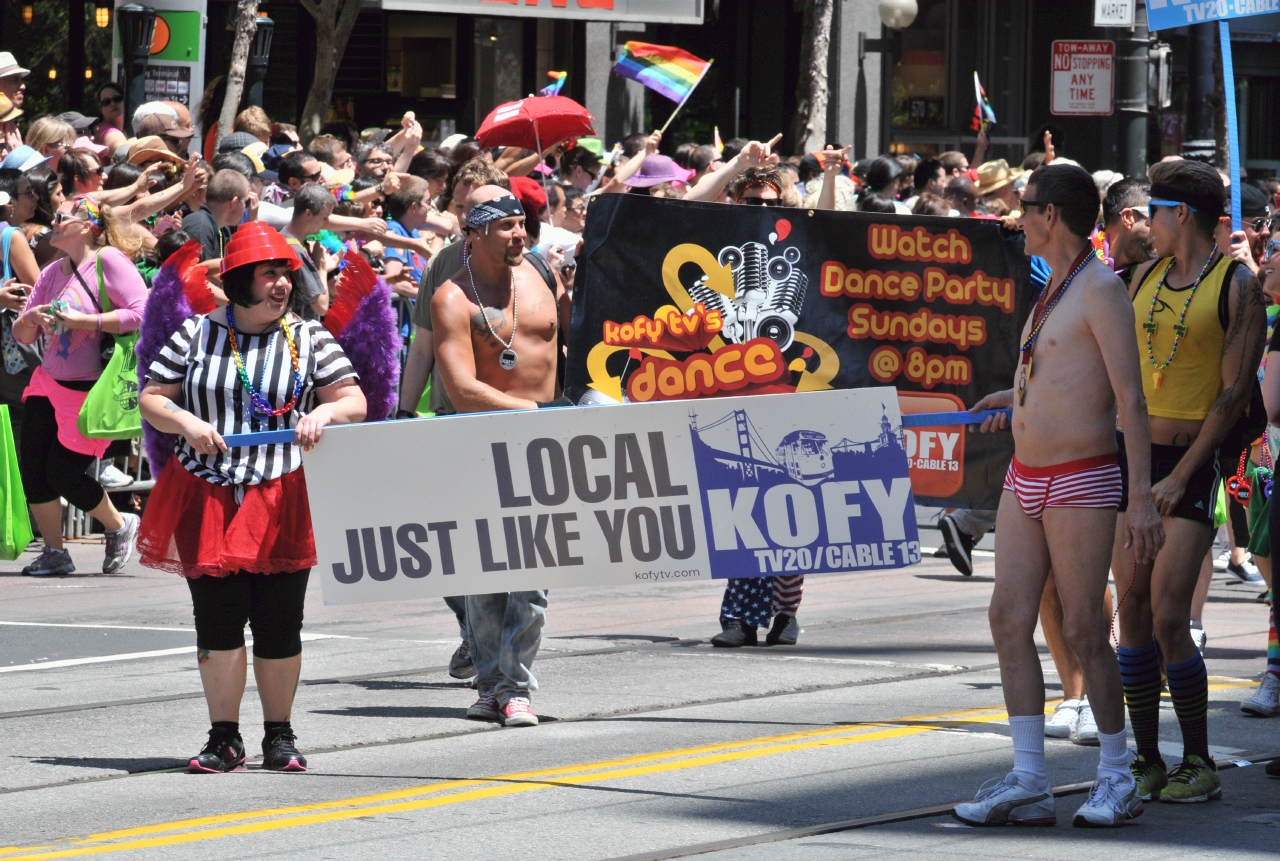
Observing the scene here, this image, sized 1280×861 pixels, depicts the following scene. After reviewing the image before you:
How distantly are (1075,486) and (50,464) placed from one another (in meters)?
7.24

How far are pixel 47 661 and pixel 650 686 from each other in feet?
8.98

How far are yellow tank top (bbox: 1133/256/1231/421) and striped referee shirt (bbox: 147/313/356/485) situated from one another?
2751mm

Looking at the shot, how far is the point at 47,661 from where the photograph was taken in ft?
29.0

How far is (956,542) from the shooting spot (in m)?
11.7

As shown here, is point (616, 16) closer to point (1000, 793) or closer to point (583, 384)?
point (583, 384)

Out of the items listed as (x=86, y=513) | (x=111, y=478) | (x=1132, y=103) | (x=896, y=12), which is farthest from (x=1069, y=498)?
(x=896, y=12)

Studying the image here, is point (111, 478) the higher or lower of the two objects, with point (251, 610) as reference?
lower

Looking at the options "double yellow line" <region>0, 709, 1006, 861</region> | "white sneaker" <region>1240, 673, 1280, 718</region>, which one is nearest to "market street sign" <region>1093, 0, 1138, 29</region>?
"white sneaker" <region>1240, 673, 1280, 718</region>

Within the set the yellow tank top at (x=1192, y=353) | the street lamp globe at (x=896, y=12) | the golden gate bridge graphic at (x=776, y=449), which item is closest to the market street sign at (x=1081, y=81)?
the street lamp globe at (x=896, y=12)

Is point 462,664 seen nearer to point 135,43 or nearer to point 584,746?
point 584,746

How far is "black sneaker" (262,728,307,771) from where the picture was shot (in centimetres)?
666

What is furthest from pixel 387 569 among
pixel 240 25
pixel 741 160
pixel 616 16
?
pixel 616 16

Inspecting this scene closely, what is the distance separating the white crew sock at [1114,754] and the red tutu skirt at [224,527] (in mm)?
2693

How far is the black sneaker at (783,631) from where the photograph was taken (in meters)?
9.51
